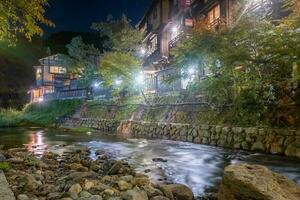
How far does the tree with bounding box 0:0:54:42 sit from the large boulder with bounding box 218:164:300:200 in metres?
7.39

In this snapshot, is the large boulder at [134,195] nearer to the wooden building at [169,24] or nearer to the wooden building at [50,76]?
the wooden building at [169,24]

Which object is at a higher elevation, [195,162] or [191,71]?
[191,71]

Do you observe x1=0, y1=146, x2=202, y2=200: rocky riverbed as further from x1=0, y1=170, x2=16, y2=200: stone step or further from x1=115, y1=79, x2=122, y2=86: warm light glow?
x1=115, y1=79, x2=122, y2=86: warm light glow

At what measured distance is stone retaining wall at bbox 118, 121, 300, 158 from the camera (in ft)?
40.2

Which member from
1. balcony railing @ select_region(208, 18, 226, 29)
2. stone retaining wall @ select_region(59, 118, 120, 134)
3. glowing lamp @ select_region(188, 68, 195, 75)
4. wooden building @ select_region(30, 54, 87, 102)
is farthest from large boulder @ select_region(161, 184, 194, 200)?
wooden building @ select_region(30, 54, 87, 102)

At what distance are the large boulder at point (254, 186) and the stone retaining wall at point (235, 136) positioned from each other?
6806mm

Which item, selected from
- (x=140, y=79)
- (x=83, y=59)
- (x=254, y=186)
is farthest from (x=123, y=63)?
(x=254, y=186)

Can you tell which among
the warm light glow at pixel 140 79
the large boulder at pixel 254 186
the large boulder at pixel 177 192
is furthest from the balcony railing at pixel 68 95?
the large boulder at pixel 254 186

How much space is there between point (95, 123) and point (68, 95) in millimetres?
14406

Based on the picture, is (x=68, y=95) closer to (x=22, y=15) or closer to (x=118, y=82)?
(x=118, y=82)

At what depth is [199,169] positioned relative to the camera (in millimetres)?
10633

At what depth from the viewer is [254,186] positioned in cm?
524

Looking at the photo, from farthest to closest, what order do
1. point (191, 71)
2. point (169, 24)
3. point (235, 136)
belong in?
point (169, 24)
point (191, 71)
point (235, 136)

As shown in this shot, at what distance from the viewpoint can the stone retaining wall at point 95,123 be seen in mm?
28334
